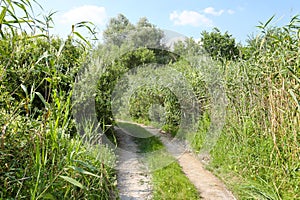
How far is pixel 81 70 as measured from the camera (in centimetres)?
551

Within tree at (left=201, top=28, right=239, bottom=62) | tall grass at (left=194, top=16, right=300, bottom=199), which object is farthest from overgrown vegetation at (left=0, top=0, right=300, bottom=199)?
tree at (left=201, top=28, right=239, bottom=62)

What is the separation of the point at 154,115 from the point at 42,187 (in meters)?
7.57

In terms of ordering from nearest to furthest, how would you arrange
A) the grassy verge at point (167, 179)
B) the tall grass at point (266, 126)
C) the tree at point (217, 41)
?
the tall grass at point (266, 126)
the grassy verge at point (167, 179)
the tree at point (217, 41)

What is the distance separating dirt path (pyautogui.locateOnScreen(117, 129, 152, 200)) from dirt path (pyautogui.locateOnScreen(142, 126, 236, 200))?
766 millimetres

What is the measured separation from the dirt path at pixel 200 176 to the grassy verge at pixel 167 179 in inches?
5.0

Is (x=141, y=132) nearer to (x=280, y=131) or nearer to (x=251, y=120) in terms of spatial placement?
(x=251, y=120)

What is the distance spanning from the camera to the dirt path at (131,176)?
13.0 ft

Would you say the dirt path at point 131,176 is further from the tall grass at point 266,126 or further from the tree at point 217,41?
the tree at point 217,41

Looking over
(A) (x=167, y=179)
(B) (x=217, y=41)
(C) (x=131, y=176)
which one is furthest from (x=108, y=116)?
(B) (x=217, y=41)

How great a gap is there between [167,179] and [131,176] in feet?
2.02

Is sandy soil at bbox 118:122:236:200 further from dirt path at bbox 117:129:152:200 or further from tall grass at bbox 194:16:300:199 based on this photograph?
tall grass at bbox 194:16:300:199

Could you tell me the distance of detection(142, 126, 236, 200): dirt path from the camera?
3949 millimetres

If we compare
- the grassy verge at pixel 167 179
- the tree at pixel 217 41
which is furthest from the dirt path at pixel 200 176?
the tree at pixel 217 41

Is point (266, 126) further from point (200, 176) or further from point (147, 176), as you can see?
point (147, 176)
